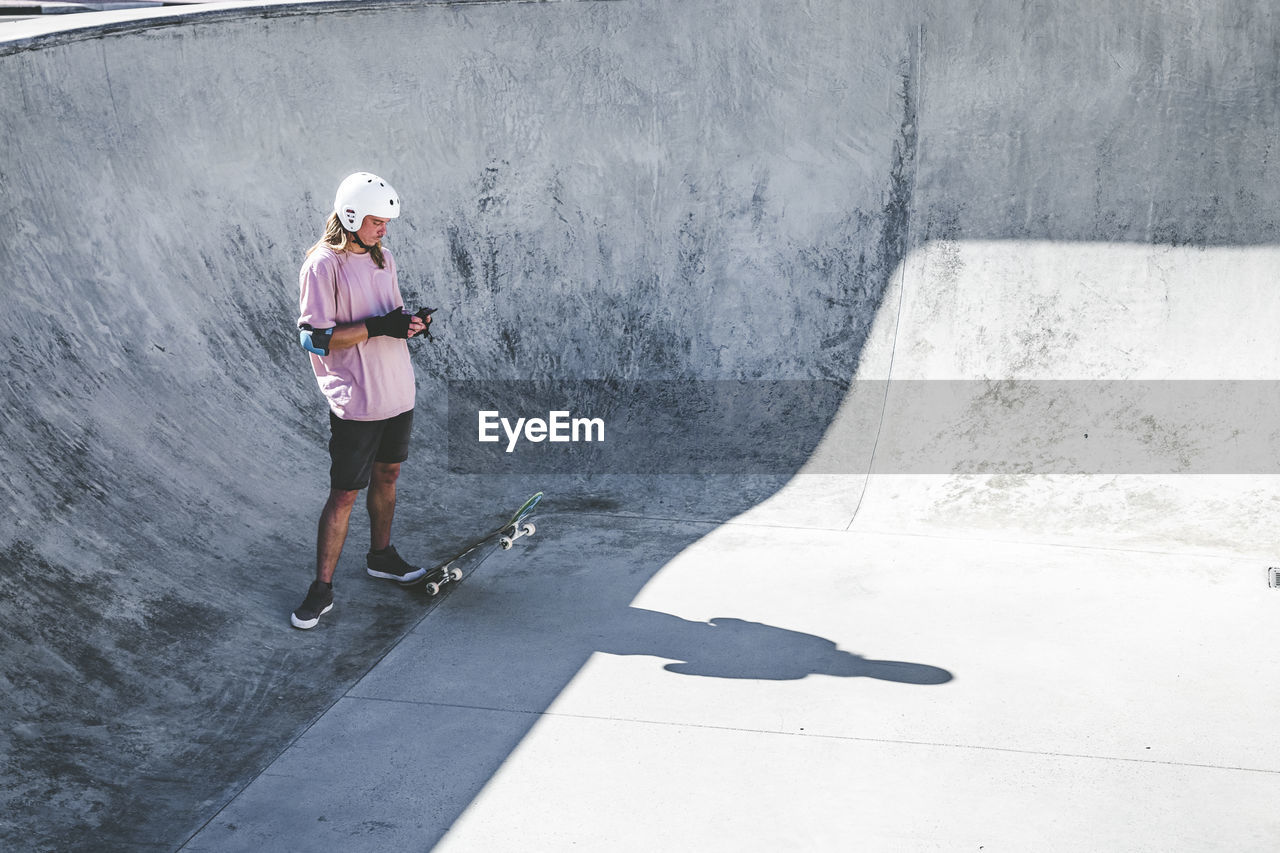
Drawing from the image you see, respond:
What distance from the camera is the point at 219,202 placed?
6.68 m

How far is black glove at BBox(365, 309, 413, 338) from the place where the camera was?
435 cm

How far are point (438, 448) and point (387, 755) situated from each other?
9.20ft

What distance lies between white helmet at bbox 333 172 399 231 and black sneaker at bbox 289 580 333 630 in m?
1.47

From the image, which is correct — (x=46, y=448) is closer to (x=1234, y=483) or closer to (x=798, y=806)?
(x=798, y=806)

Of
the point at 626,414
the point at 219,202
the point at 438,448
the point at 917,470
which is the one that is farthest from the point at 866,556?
the point at 219,202

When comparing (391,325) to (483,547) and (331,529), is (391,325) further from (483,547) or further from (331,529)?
(483,547)

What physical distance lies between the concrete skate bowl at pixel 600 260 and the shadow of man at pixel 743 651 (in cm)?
28

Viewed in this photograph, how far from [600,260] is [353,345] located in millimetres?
3069

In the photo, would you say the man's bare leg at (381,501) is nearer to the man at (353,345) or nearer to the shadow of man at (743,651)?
the man at (353,345)

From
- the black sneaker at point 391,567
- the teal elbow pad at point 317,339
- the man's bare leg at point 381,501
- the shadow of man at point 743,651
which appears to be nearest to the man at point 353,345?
→ the teal elbow pad at point 317,339

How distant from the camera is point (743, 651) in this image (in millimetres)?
4363

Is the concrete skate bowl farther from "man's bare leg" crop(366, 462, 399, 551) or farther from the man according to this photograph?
the man

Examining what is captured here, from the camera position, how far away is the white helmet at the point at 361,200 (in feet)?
14.2

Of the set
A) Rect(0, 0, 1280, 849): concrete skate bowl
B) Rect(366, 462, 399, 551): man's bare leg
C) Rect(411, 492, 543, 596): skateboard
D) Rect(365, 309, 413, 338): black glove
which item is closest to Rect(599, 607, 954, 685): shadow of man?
Rect(0, 0, 1280, 849): concrete skate bowl
